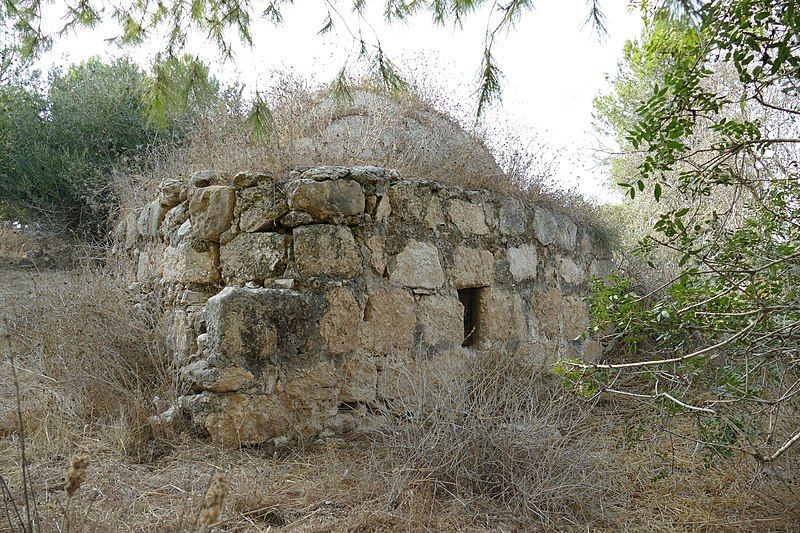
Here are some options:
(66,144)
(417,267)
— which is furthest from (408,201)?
(66,144)

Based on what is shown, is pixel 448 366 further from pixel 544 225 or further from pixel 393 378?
pixel 544 225

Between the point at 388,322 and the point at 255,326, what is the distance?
805 millimetres

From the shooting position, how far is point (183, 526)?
92.8 inches

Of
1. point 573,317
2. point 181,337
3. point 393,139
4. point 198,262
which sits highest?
point 393,139

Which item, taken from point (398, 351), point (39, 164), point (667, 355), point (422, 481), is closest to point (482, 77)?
point (398, 351)

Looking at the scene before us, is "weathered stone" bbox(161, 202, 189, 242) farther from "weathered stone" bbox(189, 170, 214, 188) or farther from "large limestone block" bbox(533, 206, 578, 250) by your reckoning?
"large limestone block" bbox(533, 206, 578, 250)

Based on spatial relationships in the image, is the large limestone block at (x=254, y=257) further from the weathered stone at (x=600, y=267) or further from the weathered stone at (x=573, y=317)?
the weathered stone at (x=600, y=267)

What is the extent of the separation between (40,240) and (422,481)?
6.22 m

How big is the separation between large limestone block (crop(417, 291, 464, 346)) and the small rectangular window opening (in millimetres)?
236

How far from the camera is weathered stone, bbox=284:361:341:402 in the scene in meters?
3.46

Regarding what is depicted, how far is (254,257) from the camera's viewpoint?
3625 mm

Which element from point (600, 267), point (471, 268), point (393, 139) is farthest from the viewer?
point (600, 267)

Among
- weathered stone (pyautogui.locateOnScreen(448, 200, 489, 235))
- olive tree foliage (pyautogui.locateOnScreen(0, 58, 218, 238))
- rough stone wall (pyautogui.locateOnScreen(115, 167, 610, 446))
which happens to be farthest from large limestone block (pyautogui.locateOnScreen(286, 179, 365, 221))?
olive tree foliage (pyautogui.locateOnScreen(0, 58, 218, 238))

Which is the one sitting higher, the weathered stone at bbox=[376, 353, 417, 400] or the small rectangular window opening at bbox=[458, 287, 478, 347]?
the small rectangular window opening at bbox=[458, 287, 478, 347]
